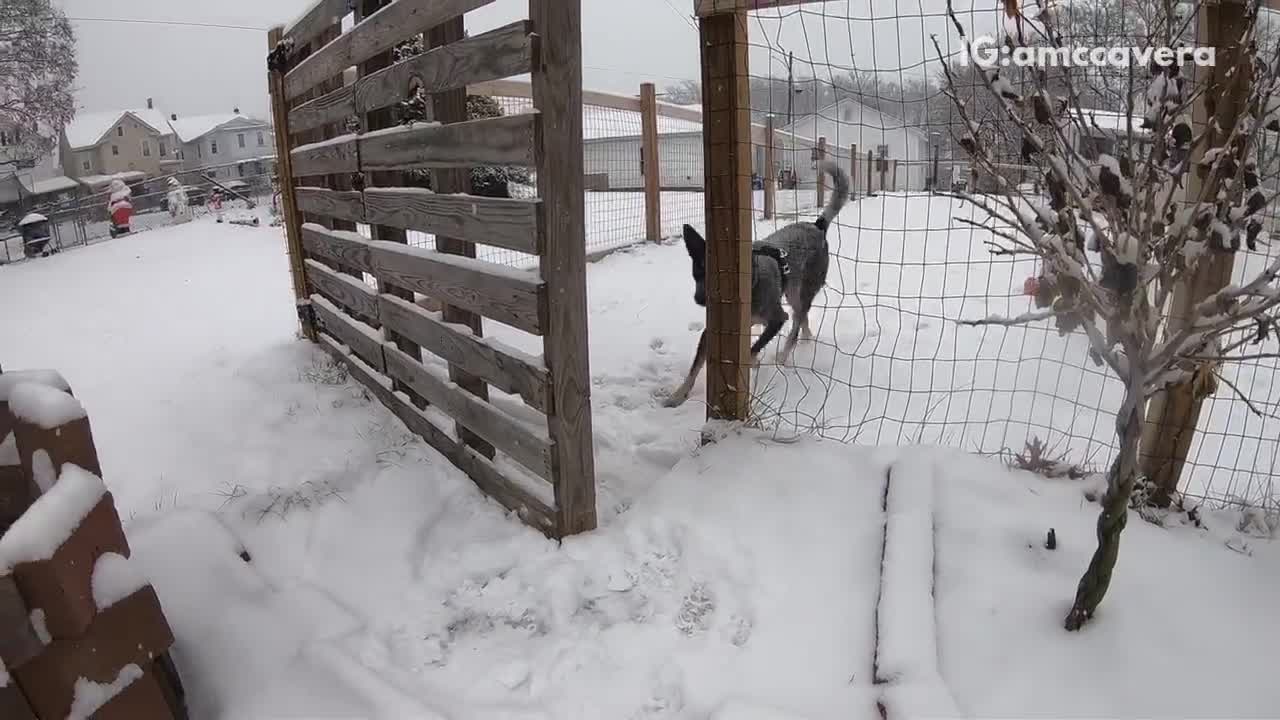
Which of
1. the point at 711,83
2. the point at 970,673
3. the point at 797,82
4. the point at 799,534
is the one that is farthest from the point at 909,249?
the point at 970,673

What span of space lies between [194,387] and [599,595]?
2.93 metres

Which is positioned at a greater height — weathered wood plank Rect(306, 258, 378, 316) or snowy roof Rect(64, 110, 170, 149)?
snowy roof Rect(64, 110, 170, 149)

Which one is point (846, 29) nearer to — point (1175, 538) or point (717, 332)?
point (717, 332)

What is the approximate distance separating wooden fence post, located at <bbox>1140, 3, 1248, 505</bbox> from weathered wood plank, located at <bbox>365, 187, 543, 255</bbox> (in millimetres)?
1665

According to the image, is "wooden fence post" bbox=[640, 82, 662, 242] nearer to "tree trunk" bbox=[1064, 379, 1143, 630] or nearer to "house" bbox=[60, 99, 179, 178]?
"tree trunk" bbox=[1064, 379, 1143, 630]

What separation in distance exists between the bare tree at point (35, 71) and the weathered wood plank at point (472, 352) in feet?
48.7

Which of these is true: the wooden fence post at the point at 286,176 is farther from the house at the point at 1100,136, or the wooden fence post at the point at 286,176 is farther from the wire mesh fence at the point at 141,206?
the wire mesh fence at the point at 141,206

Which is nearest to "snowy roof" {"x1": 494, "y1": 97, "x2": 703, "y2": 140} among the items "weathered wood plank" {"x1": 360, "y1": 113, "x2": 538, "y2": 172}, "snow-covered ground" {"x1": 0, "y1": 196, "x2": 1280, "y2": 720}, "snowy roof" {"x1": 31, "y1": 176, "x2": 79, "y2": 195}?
"weathered wood plank" {"x1": 360, "y1": 113, "x2": 538, "y2": 172}

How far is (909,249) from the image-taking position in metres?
6.70

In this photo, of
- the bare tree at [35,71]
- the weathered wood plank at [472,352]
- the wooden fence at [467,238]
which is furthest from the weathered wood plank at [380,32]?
the bare tree at [35,71]

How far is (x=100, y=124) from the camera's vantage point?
25000mm

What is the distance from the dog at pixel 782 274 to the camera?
3.56 metres

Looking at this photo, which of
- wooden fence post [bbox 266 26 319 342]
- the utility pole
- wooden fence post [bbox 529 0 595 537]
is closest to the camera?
wooden fence post [bbox 529 0 595 537]

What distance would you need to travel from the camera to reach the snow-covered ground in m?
1.65
